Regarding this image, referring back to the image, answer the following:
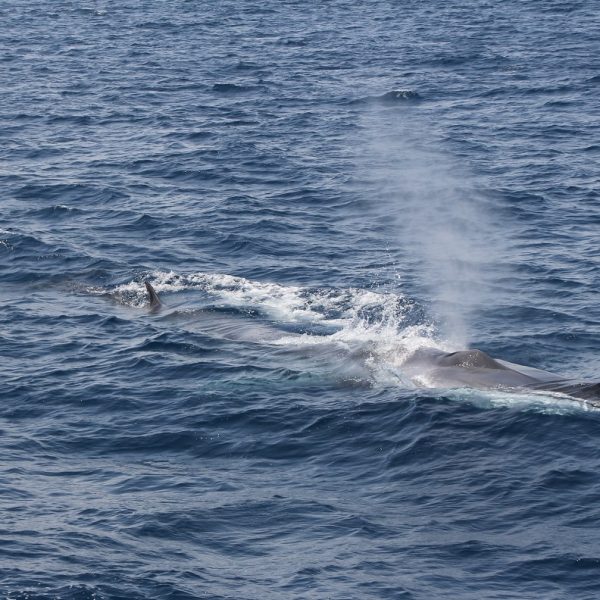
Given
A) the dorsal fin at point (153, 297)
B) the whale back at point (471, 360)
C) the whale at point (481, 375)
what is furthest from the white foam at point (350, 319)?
the whale back at point (471, 360)

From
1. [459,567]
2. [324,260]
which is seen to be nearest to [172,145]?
[324,260]

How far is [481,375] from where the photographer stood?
48.5m

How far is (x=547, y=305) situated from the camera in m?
57.9

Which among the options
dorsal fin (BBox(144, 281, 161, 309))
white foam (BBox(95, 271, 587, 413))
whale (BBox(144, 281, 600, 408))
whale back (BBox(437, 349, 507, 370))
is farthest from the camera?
dorsal fin (BBox(144, 281, 161, 309))

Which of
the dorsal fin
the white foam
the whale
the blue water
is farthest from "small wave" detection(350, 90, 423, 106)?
the whale

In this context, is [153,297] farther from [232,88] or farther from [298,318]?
[232,88]

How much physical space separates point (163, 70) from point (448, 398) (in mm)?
69567

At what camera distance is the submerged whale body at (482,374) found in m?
46.4

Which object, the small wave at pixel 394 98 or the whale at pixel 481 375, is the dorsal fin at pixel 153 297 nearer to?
the whale at pixel 481 375

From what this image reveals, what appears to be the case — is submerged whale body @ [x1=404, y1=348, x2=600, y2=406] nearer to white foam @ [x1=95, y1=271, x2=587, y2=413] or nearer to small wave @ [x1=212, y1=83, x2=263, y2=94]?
white foam @ [x1=95, y1=271, x2=587, y2=413]

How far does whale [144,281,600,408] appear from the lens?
46344mm

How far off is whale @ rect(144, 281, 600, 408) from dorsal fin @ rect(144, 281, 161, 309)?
13845 mm

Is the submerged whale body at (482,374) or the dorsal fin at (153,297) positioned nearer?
the submerged whale body at (482,374)

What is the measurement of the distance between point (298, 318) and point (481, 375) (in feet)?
40.1
